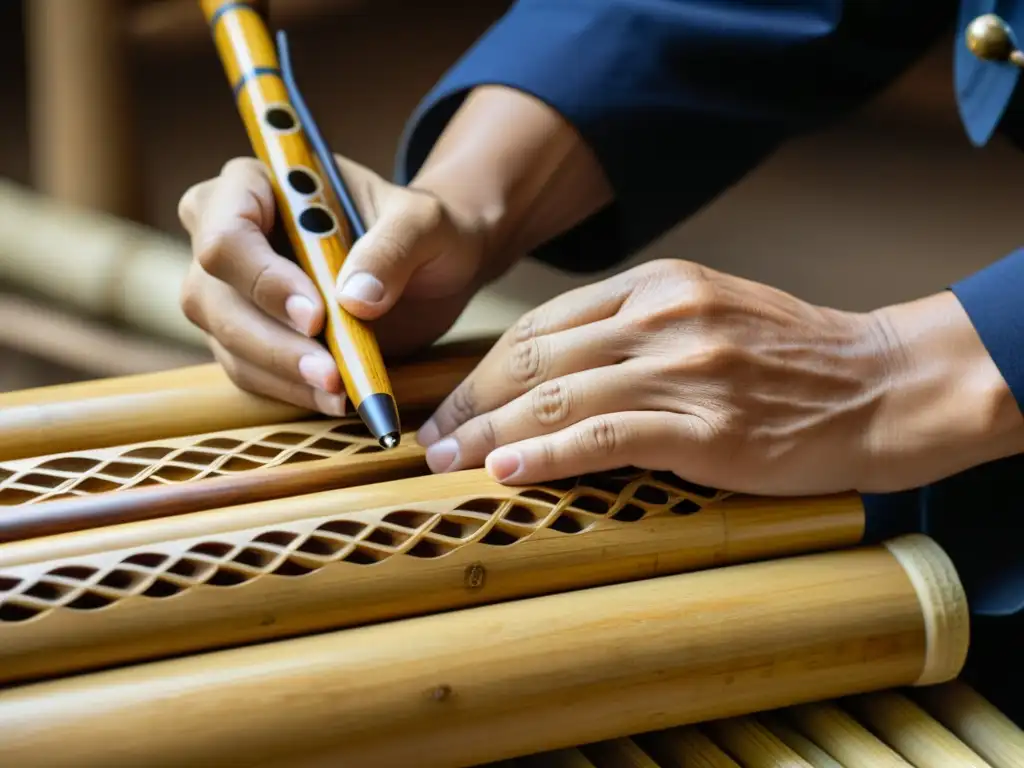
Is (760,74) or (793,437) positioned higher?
(760,74)

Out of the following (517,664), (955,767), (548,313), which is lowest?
(955,767)

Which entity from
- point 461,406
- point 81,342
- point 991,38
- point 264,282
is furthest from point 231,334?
point 81,342

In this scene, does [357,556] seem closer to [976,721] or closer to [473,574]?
[473,574]

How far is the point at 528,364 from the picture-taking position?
2.00 feet

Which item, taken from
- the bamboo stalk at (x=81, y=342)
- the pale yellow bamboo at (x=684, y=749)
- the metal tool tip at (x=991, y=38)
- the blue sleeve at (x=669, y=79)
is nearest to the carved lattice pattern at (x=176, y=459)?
the pale yellow bamboo at (x=684, y=749)

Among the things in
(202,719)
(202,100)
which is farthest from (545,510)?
(202,100)

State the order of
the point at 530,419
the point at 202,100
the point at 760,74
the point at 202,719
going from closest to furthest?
the point at 202,719, the point at 530,419, the point at 760,74, the point at 202,100

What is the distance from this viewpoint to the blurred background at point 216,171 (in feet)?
4.09

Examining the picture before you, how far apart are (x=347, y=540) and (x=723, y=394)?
21 centimetres

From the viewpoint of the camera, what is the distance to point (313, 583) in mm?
524

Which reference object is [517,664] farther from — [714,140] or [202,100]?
[202,100]

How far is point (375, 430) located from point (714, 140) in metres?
0.46

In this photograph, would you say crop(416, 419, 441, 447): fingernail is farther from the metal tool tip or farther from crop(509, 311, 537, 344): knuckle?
the metal tool tip

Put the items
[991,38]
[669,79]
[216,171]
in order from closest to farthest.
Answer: [991,38] → [669,79] → [216,171]
